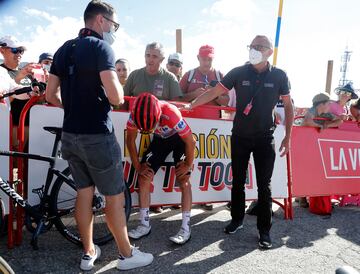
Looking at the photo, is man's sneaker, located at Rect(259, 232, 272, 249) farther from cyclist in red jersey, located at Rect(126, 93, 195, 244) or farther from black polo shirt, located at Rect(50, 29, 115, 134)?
black polo shirt, located at Rect(50, 29, 115, 134)

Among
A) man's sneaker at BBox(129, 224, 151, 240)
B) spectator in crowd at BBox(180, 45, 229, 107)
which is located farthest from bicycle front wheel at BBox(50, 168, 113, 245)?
spectator in crowd at BBox(180, 45, 229, 107)

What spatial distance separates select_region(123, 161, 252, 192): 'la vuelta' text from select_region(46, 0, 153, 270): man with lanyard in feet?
3.82

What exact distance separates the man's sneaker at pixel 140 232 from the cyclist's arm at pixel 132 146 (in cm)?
63

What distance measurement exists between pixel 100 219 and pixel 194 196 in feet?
3.83

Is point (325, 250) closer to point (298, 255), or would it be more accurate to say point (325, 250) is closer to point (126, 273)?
point (298, 255)

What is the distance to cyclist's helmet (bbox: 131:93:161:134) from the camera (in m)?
3.05

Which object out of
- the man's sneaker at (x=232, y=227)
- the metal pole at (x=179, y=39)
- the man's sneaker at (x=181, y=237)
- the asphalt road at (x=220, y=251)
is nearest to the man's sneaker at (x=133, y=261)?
the asphalt road at (x=220, y=251)

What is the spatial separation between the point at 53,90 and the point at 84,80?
0.40m

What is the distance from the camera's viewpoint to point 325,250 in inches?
140

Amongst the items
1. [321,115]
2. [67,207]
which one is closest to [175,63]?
[321,115]

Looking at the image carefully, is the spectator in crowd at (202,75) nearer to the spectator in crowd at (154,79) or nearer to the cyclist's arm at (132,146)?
the spectator in crowd at (154,79)

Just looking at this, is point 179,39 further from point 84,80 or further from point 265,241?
point 84,80

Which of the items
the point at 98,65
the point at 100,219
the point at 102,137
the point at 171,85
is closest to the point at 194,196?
the point at 100,219

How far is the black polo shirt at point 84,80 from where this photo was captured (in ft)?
7.81
